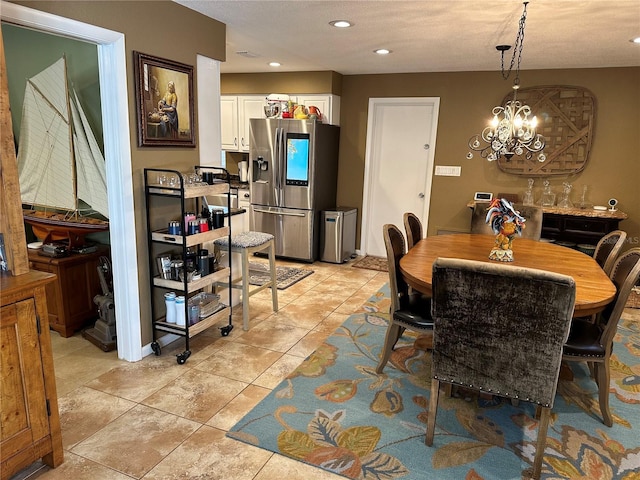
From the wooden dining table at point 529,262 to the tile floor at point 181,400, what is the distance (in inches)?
41.6

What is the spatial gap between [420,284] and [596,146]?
3542 mm

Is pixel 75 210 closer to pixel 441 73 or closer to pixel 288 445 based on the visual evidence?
pixel 288 445

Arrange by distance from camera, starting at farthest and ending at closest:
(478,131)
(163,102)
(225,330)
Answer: (478,131)
(225,330)
(163,102)

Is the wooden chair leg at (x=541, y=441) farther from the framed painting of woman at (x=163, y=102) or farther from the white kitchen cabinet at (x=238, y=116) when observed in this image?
the white kitchen cabinet at (x=238, y=116)

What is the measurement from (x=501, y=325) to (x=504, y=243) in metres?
1.09

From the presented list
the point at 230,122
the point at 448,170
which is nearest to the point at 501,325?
the point at 448,170

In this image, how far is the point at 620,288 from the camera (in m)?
2.21

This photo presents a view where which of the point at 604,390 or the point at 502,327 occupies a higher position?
the point at 502,327

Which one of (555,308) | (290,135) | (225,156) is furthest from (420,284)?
(225,156)

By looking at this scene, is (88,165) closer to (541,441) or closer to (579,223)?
(541,441)

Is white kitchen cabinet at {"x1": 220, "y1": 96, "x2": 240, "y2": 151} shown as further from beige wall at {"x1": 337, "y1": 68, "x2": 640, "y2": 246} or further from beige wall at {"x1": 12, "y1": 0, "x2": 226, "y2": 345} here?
beige wall at {"x1": 12, "y1": 0, "x2": 226, "y2": 345}

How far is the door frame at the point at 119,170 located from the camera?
2.40 m

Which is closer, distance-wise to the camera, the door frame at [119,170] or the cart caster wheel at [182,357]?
the door frame at [119,170]

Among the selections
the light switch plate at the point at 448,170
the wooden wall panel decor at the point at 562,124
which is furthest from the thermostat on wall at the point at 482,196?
the wooden wall panel decor at the point at 562,124
